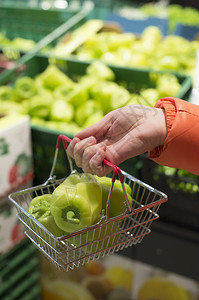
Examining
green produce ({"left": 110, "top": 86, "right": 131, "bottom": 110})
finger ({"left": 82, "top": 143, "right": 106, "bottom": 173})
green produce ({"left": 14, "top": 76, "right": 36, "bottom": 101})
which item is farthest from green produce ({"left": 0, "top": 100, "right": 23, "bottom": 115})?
finger ({"left": 82, "top": 143, "right": 106, "bottom": 173})

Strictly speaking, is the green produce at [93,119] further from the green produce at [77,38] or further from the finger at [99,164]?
the finger at [99,164]

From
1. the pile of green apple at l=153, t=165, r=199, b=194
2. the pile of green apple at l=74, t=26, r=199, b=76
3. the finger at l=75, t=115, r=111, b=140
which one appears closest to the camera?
the finger at l=75, t=115, r=111, b=140

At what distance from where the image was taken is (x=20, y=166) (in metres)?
1.63

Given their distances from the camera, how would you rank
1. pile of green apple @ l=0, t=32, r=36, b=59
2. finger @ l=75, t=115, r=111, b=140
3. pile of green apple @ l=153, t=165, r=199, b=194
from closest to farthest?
finger @ l=75, t=115, r=111, b=140 < pile of green apple @ l=153, t=165, r=199, b=194 < pile of green apple @ l=0, t=32, r=36, b=59

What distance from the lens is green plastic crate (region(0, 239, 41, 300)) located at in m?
1.74

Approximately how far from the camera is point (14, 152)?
159 centimetres

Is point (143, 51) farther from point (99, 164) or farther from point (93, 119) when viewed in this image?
point (99, 164)

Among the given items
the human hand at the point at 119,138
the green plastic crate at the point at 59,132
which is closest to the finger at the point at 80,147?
the human hand at the point at 119,138

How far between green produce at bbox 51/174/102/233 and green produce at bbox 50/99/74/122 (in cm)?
109

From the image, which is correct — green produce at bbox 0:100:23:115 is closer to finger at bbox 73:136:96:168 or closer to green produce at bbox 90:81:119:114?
green produce at bbox 90:81:119:114

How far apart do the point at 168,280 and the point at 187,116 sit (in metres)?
1.12

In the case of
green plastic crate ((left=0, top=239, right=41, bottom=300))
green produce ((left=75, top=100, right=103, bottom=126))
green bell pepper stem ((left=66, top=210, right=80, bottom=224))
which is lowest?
green plastic crate ((left=0, top=239, right=41, bottom=300))

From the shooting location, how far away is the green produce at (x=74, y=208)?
0.73 metres

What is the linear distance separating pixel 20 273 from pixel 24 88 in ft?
3.22
